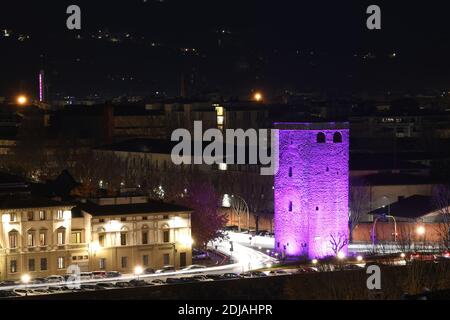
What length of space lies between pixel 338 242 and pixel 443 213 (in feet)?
12.6

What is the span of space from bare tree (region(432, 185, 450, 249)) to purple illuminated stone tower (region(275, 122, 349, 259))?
9.36 ft

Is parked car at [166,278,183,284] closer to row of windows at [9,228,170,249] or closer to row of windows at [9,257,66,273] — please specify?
row of windows at [9,257,66,273]

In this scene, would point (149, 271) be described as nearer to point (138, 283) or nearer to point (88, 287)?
point (138, 283)

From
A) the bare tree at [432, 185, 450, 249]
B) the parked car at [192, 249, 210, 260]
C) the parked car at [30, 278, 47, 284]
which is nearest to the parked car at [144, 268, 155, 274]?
the parked car at [192, 249, 210, 260]

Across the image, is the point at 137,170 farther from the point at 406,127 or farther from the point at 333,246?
the point at 406,127

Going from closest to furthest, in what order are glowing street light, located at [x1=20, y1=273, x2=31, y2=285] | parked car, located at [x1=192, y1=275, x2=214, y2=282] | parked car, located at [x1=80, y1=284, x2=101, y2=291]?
1. parked car, located at [x1=80, y1=284, x2=101, y2=291]
2. parked car, located at [x1=192, y1=275, x2=214, y2=282]
3. glowing street light, located at [x1=20, y1=273, x2=31, y2=285]

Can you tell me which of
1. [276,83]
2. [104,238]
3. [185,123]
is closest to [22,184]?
[104,238]

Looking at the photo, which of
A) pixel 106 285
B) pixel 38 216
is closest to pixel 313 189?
pixel 38 216

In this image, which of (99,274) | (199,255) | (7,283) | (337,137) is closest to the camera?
(7,283)

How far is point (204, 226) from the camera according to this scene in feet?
140

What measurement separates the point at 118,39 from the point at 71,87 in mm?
14579

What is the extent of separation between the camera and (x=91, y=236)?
129 ft

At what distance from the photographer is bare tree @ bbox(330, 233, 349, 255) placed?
4019 centimetres

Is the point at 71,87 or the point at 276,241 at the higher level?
the point at 71,87
